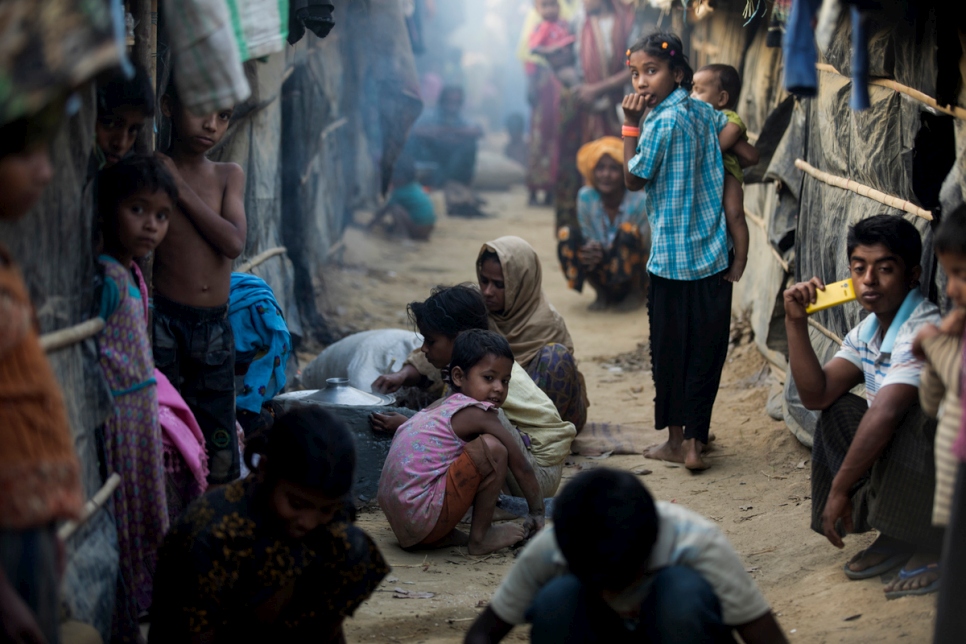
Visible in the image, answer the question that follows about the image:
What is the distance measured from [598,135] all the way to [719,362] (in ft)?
18.9

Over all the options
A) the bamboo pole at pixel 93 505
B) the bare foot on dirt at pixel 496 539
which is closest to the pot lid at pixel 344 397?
the bare foot on dirt at pixel 496 539

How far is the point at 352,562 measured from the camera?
7.19ft

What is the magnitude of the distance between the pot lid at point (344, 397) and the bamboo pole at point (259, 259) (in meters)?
0.94

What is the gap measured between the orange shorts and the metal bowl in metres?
0.71

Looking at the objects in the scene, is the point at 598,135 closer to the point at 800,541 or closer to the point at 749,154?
the point at 749,154

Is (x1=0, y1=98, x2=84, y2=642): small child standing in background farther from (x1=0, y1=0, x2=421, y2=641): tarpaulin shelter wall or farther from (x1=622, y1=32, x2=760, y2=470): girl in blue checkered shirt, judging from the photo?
(x1=622, y1=32, x2=760, y2=470): girl in blue checkered shirt

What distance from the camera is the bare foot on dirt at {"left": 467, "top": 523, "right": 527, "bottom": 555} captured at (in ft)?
10.7

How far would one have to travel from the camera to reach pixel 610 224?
7.18 meters

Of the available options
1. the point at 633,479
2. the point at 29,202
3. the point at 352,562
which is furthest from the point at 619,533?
the point at 29,202

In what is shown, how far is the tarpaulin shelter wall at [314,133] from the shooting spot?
5.05m

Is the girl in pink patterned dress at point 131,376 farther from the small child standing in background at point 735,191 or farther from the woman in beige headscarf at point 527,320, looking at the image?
the small child standing in background at point 735,191

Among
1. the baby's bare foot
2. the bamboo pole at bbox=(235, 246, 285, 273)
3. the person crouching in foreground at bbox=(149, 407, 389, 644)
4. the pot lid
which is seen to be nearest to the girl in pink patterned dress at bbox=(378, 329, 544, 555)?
the pot lid

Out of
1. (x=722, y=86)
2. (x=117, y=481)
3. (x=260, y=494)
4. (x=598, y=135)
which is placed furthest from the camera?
(x=598, y=135)

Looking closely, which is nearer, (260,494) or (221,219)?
(260,494)
